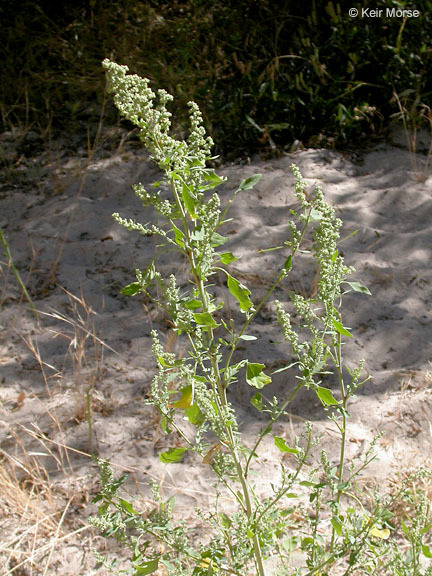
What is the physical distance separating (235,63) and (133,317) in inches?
101

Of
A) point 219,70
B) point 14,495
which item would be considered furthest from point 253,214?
point 14,495

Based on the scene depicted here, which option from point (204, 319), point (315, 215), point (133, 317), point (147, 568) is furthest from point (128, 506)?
point (133, 317)

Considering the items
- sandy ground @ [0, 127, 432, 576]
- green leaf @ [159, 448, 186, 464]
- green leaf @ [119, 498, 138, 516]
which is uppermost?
green leaf @ [159, 448, 186, 464]

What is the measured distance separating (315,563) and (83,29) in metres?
4.88

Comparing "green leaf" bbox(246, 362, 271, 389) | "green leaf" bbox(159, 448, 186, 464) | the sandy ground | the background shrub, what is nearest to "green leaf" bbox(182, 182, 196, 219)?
"green leaf" bbox(246, 362, 271, 389)

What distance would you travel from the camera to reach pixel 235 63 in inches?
186

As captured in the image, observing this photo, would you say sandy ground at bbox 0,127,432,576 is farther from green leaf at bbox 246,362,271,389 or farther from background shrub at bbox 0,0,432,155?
green leaf at bbox 246,362,271,389

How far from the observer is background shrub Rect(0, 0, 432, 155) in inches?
170

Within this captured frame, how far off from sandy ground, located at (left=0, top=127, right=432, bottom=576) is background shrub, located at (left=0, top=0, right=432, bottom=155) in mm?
287

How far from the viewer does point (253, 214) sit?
3.72 meters

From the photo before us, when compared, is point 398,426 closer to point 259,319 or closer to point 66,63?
point 259,319

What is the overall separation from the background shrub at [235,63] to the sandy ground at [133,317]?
29 centimetres

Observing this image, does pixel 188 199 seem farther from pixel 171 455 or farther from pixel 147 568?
pixel 147 568

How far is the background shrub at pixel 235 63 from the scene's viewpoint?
4.31m
